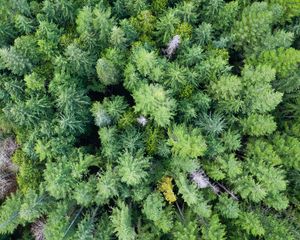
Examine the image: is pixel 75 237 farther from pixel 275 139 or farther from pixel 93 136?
pixel 275 139

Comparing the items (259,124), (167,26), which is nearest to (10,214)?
(167,26)

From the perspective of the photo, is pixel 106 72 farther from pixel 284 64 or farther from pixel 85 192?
pixel 284 64

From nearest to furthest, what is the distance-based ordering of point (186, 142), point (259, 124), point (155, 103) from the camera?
point (155, 103)
point (186, 142)
point (259, 124)

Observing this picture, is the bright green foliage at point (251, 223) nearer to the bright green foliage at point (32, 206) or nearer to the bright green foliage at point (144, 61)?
the bright green foliage at point (144, 61)

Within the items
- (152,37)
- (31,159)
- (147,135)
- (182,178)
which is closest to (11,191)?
(31,159)

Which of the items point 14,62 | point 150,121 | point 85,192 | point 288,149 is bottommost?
point 288,149

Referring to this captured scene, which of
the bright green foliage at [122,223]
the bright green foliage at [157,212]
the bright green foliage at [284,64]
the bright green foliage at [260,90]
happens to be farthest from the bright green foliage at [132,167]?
the bright green foliage at [284,64]

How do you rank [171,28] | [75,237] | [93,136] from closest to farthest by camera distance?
[75,237]
[171,28]
[93,136]

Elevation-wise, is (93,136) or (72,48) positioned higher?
(72,48)
